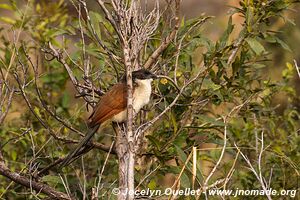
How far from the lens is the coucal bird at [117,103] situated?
9.97ft

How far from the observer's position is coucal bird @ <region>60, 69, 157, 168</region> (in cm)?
304

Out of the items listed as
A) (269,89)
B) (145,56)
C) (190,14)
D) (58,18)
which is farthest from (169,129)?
(190,14)

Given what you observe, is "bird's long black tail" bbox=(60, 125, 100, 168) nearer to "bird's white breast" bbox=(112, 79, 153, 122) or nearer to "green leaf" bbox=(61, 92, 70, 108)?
"bird's white breast" bbox=(112, 79, 153, 122)

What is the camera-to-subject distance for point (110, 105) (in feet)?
10.4

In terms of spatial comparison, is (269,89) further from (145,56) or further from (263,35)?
(145,56)

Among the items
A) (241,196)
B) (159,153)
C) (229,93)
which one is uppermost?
(229,93)

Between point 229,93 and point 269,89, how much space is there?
59 cm

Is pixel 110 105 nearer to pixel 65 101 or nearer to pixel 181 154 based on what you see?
pixel 181 154

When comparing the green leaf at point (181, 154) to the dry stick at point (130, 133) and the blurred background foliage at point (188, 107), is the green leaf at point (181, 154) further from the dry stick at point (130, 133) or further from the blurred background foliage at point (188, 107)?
the dry stick at point (130, 133)

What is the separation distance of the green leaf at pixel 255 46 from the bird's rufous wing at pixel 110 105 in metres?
0.67

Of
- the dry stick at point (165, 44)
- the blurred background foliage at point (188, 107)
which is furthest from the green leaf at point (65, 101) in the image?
the dry stick at point (165, 44)

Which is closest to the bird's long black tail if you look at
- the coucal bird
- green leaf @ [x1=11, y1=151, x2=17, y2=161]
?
the coucal bird

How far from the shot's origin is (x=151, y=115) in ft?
12.8

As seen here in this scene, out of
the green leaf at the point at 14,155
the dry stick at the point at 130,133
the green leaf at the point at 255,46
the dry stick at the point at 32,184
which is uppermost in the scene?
the green leaf at the point at 255,46
